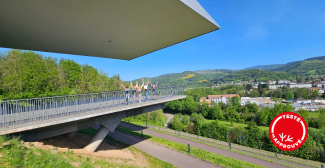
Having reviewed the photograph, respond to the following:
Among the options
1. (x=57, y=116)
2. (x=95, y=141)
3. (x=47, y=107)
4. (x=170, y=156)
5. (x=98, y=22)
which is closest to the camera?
(x=98, y=22)

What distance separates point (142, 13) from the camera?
22.8ft

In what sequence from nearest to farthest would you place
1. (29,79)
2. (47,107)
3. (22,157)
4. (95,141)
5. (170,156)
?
(22,157) < (47,107) < (95,141) < (170,156) < (29,79)

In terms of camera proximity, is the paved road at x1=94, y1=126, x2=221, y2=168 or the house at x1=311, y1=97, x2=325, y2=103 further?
the house at x1=311, y1=97, x2=325, y2=103

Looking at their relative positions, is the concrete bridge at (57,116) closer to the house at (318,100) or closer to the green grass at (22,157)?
the green grass at (22,157)

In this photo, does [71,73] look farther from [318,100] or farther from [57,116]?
[318,100]

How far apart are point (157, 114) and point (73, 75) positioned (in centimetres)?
2436

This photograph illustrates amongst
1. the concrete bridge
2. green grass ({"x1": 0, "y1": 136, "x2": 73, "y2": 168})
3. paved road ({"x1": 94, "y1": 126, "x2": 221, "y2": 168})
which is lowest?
paved road ({"x1": 94, "y1": 126, "x2": 221, "y2": 168})

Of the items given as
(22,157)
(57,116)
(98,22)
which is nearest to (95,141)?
(57,116)

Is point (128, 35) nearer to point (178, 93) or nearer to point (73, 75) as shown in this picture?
point (178, 93)

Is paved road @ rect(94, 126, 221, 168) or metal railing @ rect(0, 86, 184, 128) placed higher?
metal railing @ rect(0, 86, 184, 128)

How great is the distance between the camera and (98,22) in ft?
24.6

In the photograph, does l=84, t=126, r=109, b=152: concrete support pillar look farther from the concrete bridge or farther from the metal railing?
the metal railing

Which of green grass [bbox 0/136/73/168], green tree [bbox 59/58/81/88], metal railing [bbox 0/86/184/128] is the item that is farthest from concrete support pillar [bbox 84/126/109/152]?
green tree [bbox 59/58/81/88]

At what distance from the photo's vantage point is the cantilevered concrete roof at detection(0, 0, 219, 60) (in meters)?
6.00
